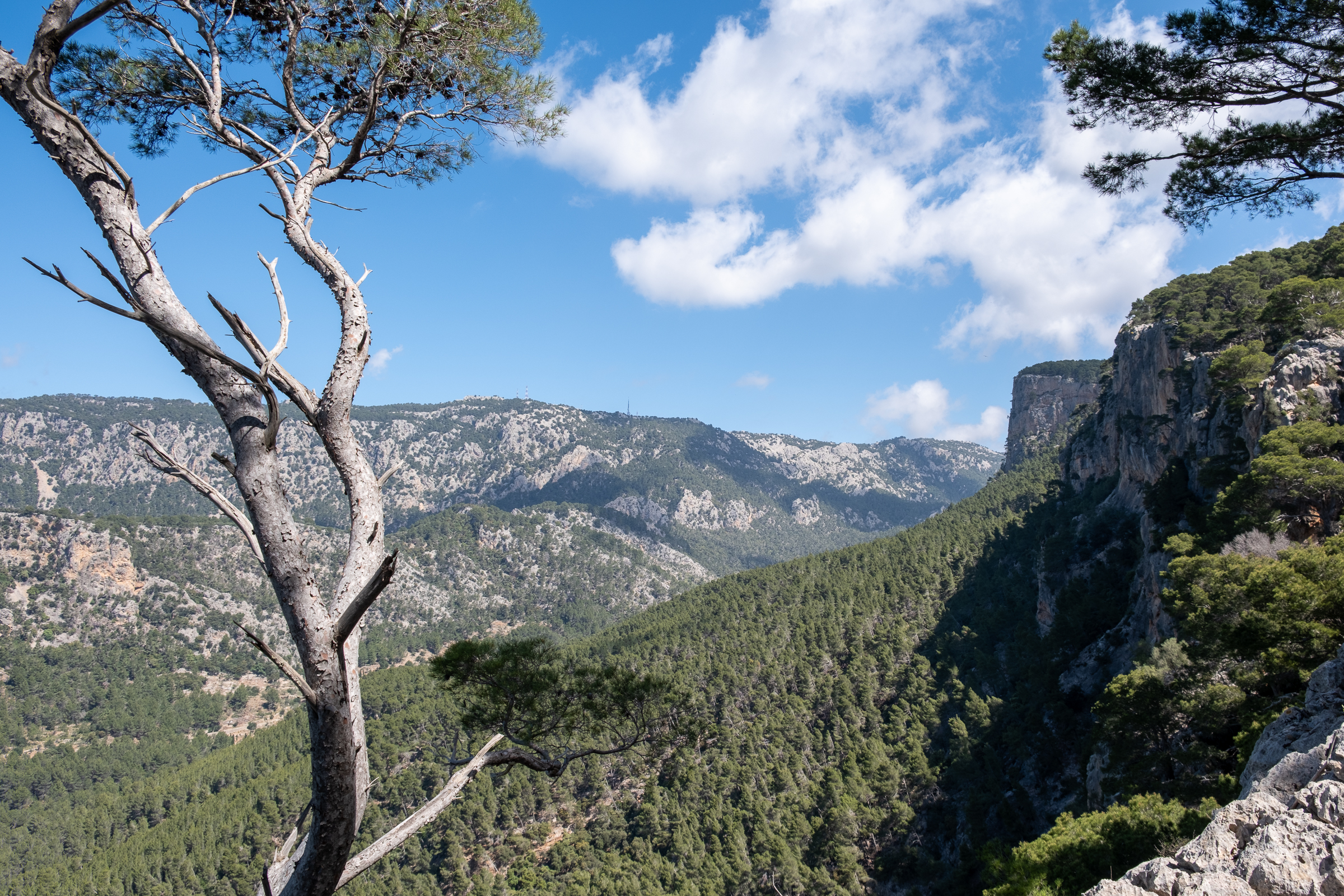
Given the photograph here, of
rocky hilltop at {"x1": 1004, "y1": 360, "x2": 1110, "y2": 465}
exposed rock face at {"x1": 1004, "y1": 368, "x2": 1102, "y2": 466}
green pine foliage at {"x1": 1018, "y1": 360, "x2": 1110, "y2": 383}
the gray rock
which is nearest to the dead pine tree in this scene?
the gray rock

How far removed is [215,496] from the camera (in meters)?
2.92

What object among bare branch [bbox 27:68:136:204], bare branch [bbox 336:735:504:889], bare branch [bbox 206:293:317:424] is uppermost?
bare branch [bbox 27:68:136:204]

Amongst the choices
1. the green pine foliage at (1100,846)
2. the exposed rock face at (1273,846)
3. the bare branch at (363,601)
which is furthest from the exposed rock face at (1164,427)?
the bare branch at (363,601)

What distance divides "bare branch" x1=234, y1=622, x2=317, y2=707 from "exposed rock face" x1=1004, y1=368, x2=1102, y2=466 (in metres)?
125

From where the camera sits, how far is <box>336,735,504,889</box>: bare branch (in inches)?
143

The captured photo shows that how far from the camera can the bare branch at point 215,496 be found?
2873 mm

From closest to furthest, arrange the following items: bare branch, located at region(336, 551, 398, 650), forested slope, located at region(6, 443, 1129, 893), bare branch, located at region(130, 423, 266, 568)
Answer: bare branch, located at region(336, 551, 398, 650), bare branch, located at region(130, 423, 266, 568), forested slope, located at region(6, 443, 1129, 893)

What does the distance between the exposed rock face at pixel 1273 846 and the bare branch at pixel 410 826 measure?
6.04 meters

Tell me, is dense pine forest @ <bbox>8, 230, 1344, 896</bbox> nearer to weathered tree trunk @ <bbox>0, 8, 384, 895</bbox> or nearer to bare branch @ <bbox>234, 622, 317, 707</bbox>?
weathered tree trunk @ <bbox>0, 8, 384, 895</bbox>

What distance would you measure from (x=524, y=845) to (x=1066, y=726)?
4292cm

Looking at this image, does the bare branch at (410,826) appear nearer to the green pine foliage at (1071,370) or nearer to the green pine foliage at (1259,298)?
the green pine foliage at (1259,298)

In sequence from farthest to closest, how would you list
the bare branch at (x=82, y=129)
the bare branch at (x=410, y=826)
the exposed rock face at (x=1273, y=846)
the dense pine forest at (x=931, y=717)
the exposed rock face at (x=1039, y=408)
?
the exposed rock face at (x=1039, y=408) → the dense pine forest at (x=931, y=717) → the exposed rock face at (x=1273, y=846) → the bare branch at (x=410, y=826) → the bare branch at (x=82, y=129)

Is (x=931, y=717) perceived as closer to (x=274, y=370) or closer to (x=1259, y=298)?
(x=1259, y=298)

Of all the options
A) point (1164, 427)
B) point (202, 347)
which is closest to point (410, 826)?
point (202, 347)
